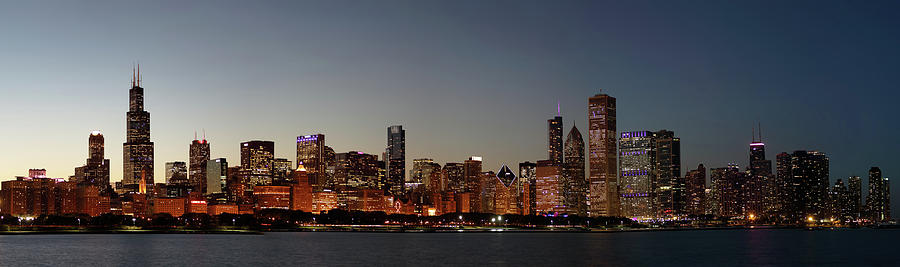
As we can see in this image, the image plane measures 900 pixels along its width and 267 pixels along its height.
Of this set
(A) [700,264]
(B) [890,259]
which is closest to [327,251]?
(A) [700,264]

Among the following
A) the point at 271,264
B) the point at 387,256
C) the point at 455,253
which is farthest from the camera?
the point at 455,253

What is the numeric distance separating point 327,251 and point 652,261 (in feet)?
154

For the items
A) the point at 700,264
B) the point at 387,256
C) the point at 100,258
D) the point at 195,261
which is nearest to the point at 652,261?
the point at 700,264

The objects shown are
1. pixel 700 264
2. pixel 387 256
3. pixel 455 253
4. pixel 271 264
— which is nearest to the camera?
pixel 271 264

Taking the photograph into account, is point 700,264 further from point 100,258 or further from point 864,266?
point 100,258

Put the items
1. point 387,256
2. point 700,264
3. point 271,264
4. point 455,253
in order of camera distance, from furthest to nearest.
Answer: point 455,253 < point 387,256 < point 700,264 < point 271,264

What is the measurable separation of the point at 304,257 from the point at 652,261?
44317 mm

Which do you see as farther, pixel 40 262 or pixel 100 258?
pixel 100 258

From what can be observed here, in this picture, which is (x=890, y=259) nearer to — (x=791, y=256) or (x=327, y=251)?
(x=791, y=256)

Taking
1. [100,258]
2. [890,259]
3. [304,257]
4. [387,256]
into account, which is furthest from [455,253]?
[890,259]

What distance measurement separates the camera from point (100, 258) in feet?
359

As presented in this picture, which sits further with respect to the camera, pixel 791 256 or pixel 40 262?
pixel 791 256

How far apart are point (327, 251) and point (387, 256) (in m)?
17.2

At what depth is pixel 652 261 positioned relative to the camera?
112 meters
